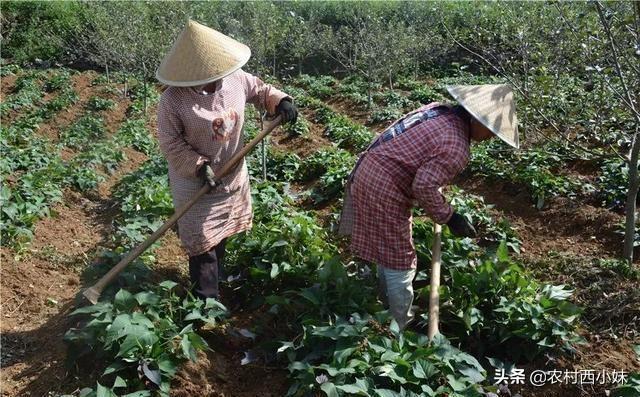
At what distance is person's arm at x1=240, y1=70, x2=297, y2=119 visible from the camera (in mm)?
3900

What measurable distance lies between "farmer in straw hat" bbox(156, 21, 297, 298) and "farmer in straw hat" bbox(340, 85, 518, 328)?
0.82 m

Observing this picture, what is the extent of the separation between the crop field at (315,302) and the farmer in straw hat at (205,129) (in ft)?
1.05

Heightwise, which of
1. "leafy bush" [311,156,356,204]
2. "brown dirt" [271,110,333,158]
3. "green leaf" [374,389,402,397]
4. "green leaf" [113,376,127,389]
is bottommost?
"brown dirt" [271,110,333,158]

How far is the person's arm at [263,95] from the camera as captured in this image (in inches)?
154

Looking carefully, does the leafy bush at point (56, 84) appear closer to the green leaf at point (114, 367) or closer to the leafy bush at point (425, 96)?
the leafy bush at point (425, 96)

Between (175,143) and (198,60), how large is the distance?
0.50 meters

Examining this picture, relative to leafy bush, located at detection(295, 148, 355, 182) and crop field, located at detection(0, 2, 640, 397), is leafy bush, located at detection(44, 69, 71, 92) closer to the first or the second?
crop field, located at detection(0, 2, 640, 397)

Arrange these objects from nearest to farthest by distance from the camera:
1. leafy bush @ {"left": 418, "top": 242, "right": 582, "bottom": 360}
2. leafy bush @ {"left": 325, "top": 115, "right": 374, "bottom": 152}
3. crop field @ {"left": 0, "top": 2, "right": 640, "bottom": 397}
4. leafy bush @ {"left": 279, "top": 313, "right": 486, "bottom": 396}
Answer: leafy bush @ {"left": 279, "top": 313, "right": 486, "bottom": 396}
crop field @ {"left": 0, "top": 2, "right": 640, "bottom": 397}
leafy bush @ {"left": 418, "top": 242, "right": 582, "bottom": 360}
leafy bush @ {"left": 325, "top": 115, "right": 374, "bottom": 152}

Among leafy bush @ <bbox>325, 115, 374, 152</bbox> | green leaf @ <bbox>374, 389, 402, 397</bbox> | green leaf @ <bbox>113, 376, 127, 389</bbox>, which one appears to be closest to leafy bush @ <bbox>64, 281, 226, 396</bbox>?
green leaf @ <bbox>113, 376, 127, 389</bbox>

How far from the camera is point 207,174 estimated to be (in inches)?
136

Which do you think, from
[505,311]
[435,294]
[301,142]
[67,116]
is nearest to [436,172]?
[435,294]

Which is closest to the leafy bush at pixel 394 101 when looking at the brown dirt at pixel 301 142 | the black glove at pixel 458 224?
the brown dirt at pixel 301 142

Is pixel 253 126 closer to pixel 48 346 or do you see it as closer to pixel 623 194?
pixel 623 194

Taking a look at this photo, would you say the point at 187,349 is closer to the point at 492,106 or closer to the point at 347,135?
the point at 492,106
